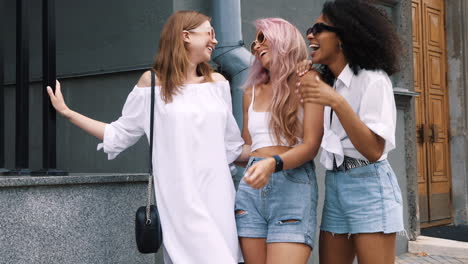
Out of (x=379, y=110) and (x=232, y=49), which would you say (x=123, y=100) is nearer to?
(x=232, y=49)

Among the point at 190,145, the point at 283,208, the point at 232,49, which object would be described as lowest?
the point at 283,208

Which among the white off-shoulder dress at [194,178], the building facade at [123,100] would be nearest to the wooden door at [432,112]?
the building facade at [123,100]

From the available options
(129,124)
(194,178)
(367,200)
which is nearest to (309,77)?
(367,200)

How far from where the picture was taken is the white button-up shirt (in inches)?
99.7

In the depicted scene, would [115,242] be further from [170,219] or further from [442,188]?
[442,188]

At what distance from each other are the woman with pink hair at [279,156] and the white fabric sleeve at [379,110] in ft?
0.67

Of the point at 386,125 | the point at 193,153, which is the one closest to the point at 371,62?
the point at 386,125

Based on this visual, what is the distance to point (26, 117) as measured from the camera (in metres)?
3.82

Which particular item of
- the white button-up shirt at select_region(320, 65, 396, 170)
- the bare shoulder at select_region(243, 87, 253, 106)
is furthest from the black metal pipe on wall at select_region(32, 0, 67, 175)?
the white button-up shirt at select_region(320, 65, 396, 170)

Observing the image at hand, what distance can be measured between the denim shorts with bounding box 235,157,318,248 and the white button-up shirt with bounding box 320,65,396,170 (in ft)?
0.46

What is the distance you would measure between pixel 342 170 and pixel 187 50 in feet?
3.11

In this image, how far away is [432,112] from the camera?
949 centimetres

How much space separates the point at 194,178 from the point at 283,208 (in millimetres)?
432

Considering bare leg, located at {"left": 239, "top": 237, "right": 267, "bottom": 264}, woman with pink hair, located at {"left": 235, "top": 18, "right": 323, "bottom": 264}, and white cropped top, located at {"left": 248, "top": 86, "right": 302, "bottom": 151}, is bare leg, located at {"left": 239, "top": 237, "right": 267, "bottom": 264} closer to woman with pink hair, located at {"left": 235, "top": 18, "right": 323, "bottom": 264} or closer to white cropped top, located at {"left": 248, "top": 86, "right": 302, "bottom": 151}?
woman with pink hair, located at {"left": 235, "top": 18, "right": 323, "bottom": 264}
